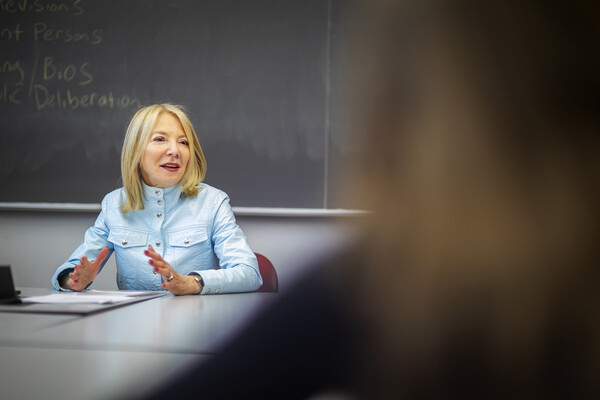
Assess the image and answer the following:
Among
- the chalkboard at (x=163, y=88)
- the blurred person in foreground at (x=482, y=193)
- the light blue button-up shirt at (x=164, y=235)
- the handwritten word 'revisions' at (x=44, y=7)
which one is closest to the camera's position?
the blurred person in foreground at (x=482, y=193)

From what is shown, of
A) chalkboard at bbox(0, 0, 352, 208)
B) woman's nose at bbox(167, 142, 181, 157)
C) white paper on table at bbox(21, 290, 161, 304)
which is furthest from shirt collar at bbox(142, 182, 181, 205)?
chalkboard at bbox(0, 0, 352, 208)

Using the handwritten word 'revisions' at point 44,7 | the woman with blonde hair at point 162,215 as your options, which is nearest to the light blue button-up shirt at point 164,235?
the woman with blonde hair at point 162,215

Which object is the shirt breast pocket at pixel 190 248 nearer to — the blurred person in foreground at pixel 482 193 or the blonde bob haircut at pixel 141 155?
the blonde bob haircut at pixel 141 155

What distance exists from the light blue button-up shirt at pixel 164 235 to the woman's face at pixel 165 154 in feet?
0.12

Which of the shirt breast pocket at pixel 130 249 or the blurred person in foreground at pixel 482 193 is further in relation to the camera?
the shirt breast pocket at pixel 130 249

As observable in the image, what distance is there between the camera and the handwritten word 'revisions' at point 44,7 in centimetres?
312

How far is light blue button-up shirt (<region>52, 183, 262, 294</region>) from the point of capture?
1898mm

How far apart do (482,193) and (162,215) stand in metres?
1.80

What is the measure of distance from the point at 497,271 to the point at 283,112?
9.33ft

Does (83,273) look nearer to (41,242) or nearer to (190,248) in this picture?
(190,248)

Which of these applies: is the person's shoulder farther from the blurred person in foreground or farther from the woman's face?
the blurred person in foreground

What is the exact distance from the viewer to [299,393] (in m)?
0.25

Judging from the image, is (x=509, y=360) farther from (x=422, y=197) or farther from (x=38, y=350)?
(x=38, y=350)

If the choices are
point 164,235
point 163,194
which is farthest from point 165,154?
point 164,235
